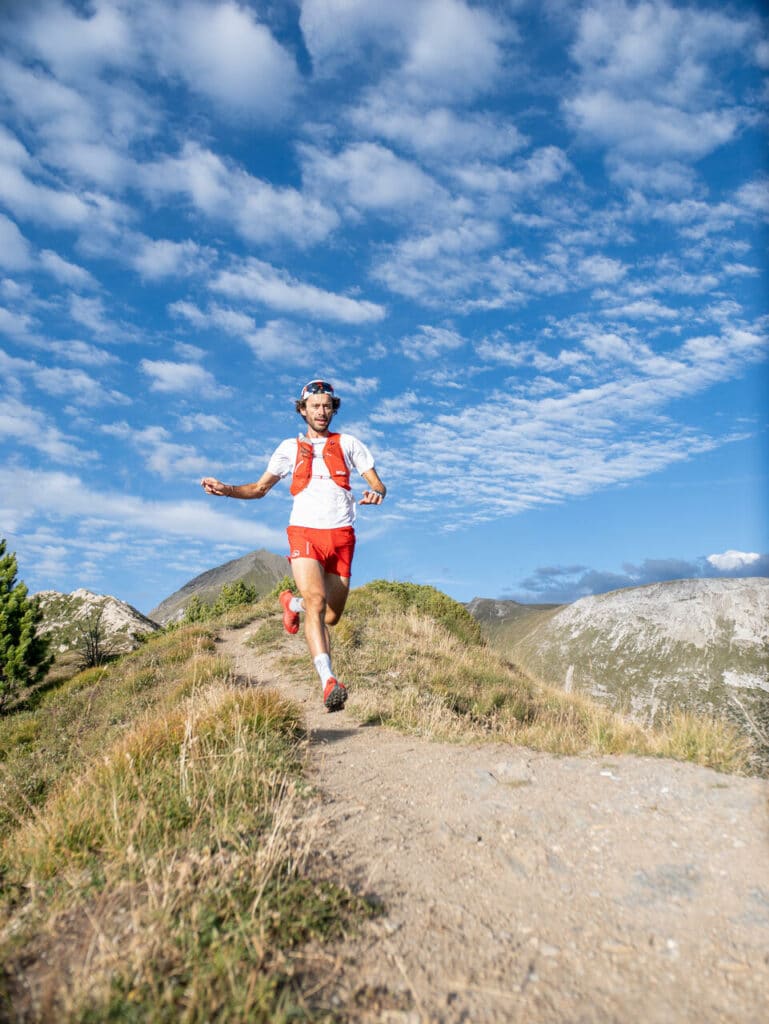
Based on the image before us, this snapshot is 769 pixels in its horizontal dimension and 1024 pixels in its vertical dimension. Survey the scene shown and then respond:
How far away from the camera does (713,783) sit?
14.9 ft

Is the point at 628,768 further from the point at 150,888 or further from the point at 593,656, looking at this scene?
the point at 593,656

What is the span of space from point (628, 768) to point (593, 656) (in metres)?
73.7

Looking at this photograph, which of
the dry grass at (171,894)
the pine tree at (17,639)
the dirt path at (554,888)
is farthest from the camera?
the pine tree at (17,639)

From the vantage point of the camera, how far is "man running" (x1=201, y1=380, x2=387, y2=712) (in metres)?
6.88

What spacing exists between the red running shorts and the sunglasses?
5.48 ft

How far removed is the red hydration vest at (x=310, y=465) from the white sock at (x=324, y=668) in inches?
A: 76.2

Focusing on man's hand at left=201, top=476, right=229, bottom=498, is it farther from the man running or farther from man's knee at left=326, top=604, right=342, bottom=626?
man's knee at left=326, top=604, right=342, bottom=626

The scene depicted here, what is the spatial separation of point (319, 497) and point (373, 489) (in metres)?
0.72

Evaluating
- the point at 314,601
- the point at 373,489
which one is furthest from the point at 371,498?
the point at 314,601

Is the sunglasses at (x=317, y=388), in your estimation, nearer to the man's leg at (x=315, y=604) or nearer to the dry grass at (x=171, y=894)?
the man's leg at (x=315, y=604)

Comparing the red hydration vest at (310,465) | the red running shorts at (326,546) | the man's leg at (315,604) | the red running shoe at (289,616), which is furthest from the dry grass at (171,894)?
the red running shoe at (289,616)

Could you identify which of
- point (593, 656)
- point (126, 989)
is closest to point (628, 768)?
point (126, 989)

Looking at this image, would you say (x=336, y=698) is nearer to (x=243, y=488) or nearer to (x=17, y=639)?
(x=243, y=488)

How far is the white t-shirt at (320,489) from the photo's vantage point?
23.0 feet
